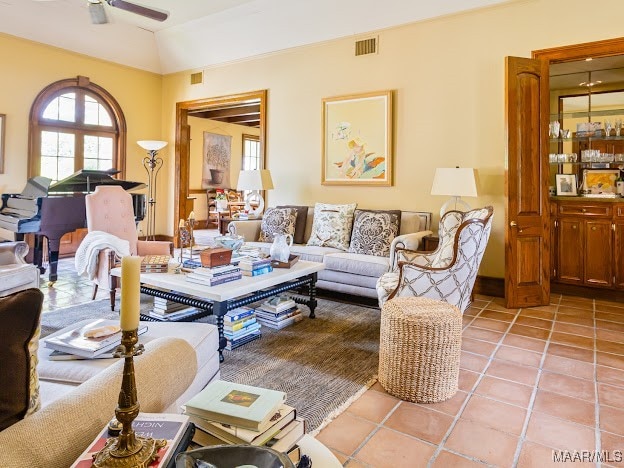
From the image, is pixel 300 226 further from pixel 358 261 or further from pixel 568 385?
pixel 568 385

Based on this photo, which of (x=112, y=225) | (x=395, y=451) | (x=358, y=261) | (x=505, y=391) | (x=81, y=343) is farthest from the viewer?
(x=112, y=225)

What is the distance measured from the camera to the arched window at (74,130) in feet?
19.8

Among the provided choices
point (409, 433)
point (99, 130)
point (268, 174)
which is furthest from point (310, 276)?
point (99, 130)

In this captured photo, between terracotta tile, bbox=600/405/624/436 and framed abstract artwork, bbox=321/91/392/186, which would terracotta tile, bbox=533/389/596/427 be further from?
framed abstract artwork, bbox=321/91/392/186

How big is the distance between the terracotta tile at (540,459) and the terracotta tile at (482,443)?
0.14 ft

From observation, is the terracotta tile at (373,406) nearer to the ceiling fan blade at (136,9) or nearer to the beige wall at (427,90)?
the beige wall at (427,90)

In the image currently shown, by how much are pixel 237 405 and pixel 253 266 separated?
217 cm

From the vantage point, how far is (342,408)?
2215 millimetres

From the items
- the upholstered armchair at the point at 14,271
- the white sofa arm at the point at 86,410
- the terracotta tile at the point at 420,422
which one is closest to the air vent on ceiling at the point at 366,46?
the upholstered armchair at the point at 14,271

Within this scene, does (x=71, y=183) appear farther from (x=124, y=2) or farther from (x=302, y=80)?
(x=302, y=80)

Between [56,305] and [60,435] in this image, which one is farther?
[56,305]

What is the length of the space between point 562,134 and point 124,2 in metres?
4.94

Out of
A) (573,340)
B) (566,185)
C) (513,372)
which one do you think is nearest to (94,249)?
(513,372)

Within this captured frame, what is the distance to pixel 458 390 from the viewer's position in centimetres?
242
